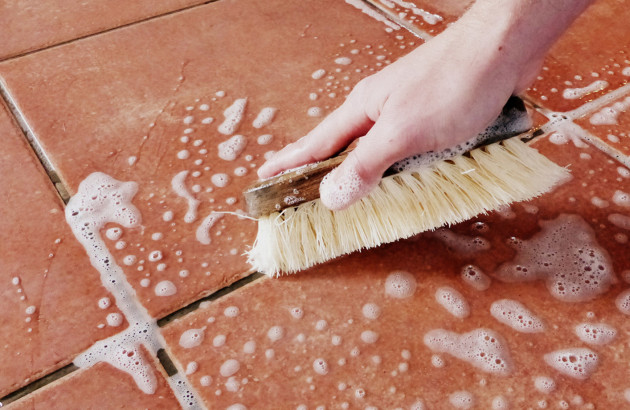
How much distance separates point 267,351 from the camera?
550 mm

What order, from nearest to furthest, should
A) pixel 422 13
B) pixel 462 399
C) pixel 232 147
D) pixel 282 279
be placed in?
pixel 462 399, pixel 282 279, pixel 232 147, pixel 422 13

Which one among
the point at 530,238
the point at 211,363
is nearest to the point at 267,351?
the point at 211,363

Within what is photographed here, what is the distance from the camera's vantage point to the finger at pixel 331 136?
2.03 ft

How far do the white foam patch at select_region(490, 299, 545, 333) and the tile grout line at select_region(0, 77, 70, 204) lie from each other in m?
0.51

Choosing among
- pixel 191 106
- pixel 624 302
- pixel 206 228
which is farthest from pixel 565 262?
pixel 191 106

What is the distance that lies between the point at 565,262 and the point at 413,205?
0.56ft

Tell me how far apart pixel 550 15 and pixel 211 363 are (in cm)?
48

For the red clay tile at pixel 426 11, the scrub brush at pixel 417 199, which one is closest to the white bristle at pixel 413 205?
the scrub brush at pixel 417 199

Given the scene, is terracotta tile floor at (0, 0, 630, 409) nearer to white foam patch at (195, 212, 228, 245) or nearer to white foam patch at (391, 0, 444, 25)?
white foam patch at (195, 212, 228, 245)

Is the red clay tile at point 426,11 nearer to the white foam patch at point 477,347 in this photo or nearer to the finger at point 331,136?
the finger at point 331,136

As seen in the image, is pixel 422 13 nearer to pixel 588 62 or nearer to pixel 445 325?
pixel 588 62

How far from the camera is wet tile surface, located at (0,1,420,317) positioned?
643 mm

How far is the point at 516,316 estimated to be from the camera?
1.85 ft

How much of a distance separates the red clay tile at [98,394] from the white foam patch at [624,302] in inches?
17.1
